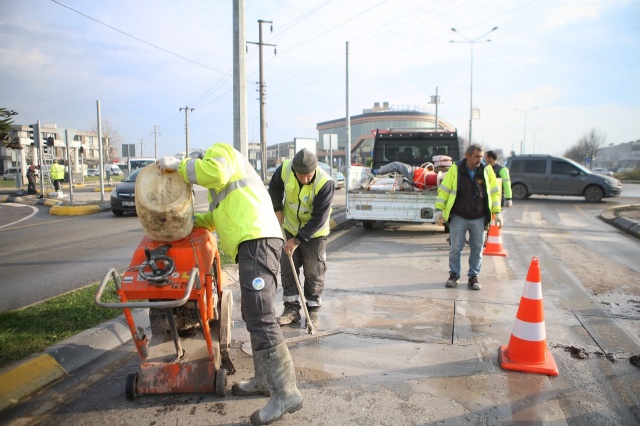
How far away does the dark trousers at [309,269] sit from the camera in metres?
4.58

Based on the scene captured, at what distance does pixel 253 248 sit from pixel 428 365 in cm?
178

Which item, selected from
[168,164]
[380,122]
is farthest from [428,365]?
[380,122]

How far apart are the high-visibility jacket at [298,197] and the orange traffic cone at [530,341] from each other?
6.22 ft

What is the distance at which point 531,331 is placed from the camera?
145 inches

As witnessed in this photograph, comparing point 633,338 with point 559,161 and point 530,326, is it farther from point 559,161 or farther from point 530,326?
point 559,161

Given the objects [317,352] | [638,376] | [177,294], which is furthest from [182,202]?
Answer: [638,376]

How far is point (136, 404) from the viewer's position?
3109mm

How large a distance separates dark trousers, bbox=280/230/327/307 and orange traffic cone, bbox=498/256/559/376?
180 cm

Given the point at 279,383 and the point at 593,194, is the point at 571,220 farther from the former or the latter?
the point at 279,383

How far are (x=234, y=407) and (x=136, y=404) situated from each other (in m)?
0.68

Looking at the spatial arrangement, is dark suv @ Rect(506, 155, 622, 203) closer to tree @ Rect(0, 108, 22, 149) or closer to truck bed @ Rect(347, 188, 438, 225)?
truck bed @ Rect(347, 188, 438, 225)

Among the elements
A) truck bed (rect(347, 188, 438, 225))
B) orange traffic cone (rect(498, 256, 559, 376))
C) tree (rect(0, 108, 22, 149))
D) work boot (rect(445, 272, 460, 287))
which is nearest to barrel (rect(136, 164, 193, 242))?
tree (rect(0, 108, 22, 149))

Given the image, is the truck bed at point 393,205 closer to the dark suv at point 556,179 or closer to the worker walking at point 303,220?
the worker walking at point 303,220

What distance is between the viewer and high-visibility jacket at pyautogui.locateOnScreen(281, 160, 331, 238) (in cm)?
438
